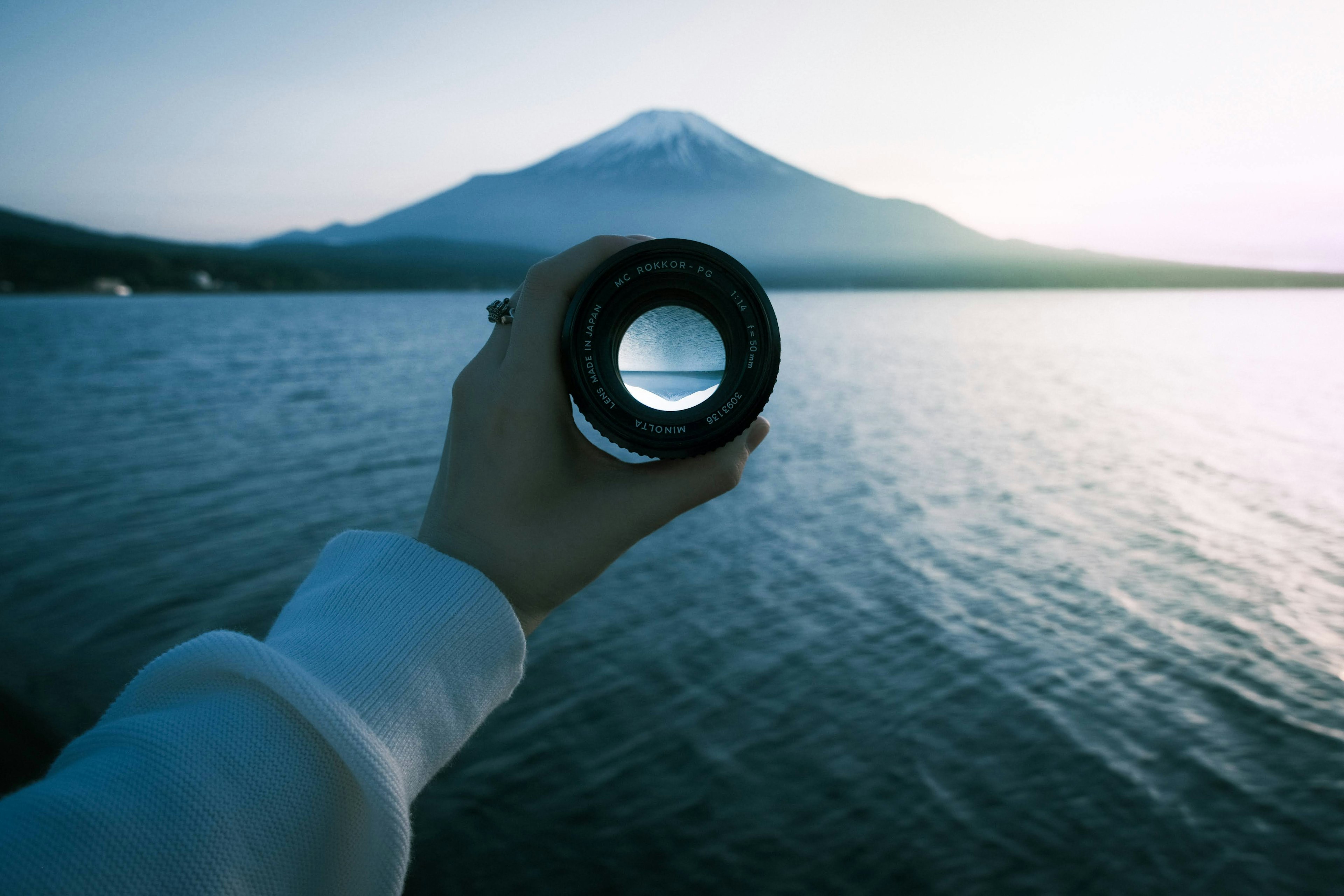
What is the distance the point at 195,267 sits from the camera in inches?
4892

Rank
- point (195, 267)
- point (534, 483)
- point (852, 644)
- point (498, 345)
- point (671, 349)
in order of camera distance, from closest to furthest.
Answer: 1. point (534, 483)
2. point (498, 345)
3. point (671, 349)
4. point (852, 644)
5. point (195, 267)

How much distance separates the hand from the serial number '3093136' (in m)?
0.12

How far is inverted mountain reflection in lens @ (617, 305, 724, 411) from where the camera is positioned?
1666mm

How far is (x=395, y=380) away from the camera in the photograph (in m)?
25.8

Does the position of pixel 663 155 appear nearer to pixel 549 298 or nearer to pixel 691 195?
pixel 691 195

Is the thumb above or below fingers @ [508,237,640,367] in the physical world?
below

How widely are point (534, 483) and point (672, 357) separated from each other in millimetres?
579

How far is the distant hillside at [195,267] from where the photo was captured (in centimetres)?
11256

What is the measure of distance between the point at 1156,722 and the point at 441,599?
248 inches

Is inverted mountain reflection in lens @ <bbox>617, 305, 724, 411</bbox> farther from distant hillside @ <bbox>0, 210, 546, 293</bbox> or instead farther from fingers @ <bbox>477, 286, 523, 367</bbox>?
distant hillside @ <bbox>0, 210, 546, 293</bbox>

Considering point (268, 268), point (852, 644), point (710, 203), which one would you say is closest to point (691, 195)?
point (710, 203)

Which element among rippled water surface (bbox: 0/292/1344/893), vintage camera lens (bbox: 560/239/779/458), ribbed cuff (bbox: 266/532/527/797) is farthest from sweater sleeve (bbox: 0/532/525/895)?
rippled water surface (bbox: 0/292/1344/893)

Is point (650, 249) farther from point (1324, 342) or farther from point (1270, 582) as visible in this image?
point (1324, 342)

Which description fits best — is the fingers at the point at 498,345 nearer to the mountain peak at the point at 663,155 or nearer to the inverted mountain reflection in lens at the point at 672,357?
the inverted mountain reflection in lens at the point at 672,357
